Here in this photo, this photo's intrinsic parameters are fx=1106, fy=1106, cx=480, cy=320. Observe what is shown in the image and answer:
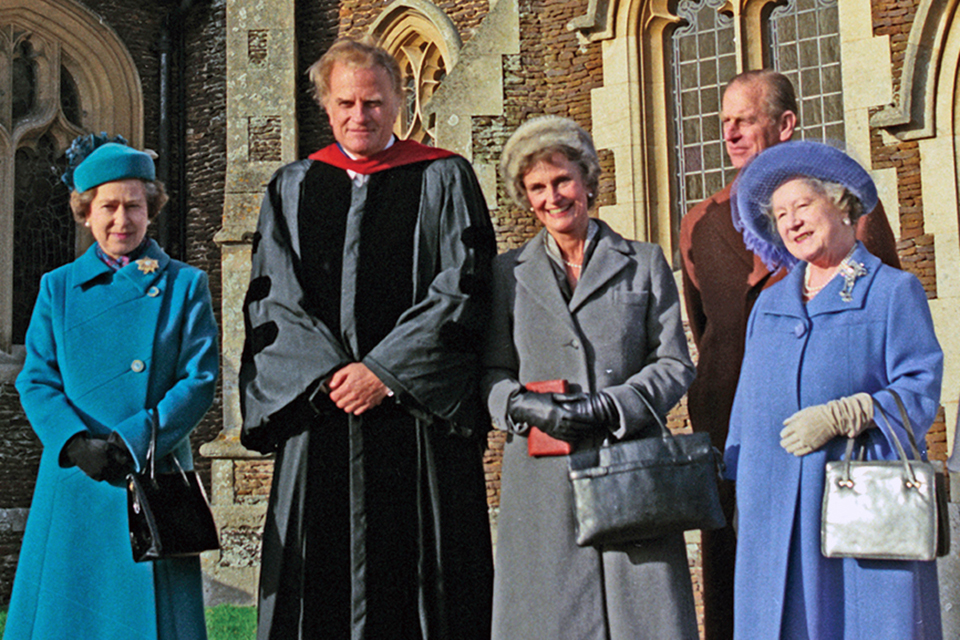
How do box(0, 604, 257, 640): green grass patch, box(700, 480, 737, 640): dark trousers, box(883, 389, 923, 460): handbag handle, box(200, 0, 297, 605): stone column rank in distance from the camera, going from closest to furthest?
box(883, 389, 923, 460): handbag handle → box(700, 480, 737, 640): dark trousers → box(0, 604, 257, 640): green grass patch → box(200, 0, 297, 605): stone column

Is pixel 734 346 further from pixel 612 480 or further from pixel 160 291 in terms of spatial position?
pixel 160 291

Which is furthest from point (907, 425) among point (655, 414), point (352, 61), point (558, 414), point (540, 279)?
point (352, 61)

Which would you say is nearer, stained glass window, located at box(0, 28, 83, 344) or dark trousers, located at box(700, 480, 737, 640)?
dark trousers, located at box(700, 480, 737, 640)

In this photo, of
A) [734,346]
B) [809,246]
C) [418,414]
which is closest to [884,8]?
[734,346]

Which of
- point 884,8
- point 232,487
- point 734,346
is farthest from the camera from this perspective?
point 232,487

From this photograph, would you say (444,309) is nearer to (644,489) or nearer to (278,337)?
(278,337)

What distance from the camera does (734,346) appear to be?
14.0 feet

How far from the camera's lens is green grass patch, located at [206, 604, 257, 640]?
771cm

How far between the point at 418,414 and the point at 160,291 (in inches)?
42.9

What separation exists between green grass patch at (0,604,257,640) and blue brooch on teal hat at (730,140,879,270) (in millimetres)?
4863

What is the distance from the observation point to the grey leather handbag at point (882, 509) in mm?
2953

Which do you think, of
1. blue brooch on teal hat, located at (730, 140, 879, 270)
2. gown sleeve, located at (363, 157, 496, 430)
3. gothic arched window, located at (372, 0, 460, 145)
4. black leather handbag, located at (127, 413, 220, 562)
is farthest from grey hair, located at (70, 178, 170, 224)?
gothic arched window, located at (372, 0, 460, 145)

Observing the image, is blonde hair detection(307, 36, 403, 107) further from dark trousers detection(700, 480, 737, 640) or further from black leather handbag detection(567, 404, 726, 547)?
dark trousers detection(700, 480, 737, 640)

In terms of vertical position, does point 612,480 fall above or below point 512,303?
below
